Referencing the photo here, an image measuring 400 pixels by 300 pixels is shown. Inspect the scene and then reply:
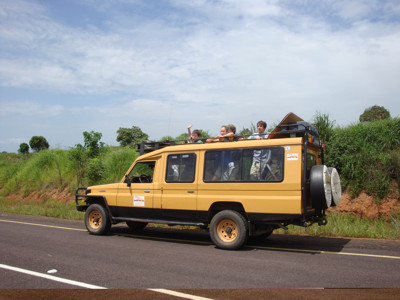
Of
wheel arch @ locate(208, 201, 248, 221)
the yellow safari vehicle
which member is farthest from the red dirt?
wheel arch @ locate(208, 201, 248, 221)

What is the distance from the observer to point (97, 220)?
1062 centimetres

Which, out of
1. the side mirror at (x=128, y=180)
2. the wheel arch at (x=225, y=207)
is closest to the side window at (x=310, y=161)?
the wheel arch at (x=225, y=207)

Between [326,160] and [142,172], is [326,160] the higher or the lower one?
the higher one

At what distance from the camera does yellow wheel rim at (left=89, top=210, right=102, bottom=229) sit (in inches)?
416

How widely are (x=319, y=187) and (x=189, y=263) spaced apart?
9.95 ft

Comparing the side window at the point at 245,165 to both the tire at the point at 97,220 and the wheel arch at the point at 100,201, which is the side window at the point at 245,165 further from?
the tire at the point at 97,220

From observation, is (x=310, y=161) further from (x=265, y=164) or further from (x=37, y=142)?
(x=37, y=142)

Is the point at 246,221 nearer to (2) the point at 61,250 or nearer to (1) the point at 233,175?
(1) the point at 233,175

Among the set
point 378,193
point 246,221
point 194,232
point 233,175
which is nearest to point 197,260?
point 246,221

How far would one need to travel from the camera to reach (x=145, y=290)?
5195mm

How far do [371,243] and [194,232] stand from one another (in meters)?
4.88

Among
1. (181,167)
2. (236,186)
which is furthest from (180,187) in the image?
(236,186)

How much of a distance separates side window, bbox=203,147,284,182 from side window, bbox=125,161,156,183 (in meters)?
1.84

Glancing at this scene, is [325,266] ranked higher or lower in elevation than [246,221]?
lower
